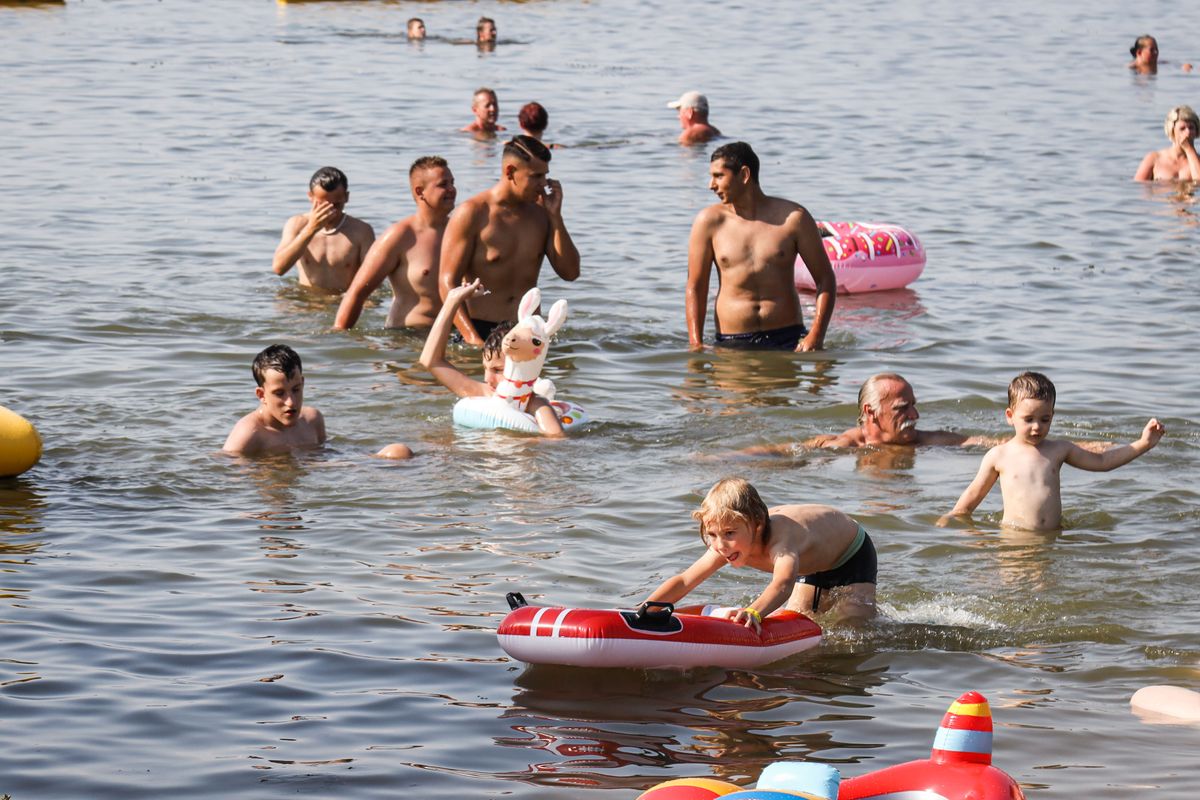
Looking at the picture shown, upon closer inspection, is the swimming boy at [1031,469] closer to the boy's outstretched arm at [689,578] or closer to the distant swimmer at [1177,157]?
the boy's outstretched arm at [689,578]

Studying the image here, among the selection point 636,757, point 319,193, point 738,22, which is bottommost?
point 636,757

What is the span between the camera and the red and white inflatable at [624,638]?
19.1 feet

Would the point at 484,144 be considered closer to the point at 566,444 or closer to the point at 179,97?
the point at 179,97

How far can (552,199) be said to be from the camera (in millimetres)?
11273

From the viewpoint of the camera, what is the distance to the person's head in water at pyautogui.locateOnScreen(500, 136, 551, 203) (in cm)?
1082

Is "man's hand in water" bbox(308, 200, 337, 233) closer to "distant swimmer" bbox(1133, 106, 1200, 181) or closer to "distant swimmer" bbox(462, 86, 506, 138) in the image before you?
"distant swimmer" bbox(462, 86, 506, 138)

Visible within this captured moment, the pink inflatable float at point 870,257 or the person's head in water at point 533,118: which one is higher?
the person's head in water at point 533,118

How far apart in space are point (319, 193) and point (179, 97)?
43.2ft

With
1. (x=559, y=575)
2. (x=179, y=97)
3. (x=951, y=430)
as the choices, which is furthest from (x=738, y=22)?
(x=559, y=575)

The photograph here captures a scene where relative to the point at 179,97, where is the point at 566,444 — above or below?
below

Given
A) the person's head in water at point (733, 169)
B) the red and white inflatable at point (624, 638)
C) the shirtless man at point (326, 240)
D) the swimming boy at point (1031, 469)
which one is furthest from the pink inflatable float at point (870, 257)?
the red and white inflatable at point (624, 638)

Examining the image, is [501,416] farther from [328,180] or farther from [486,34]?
[486,34]

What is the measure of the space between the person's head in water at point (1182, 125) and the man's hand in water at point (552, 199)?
9.21m

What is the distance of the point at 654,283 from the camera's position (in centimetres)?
1398
